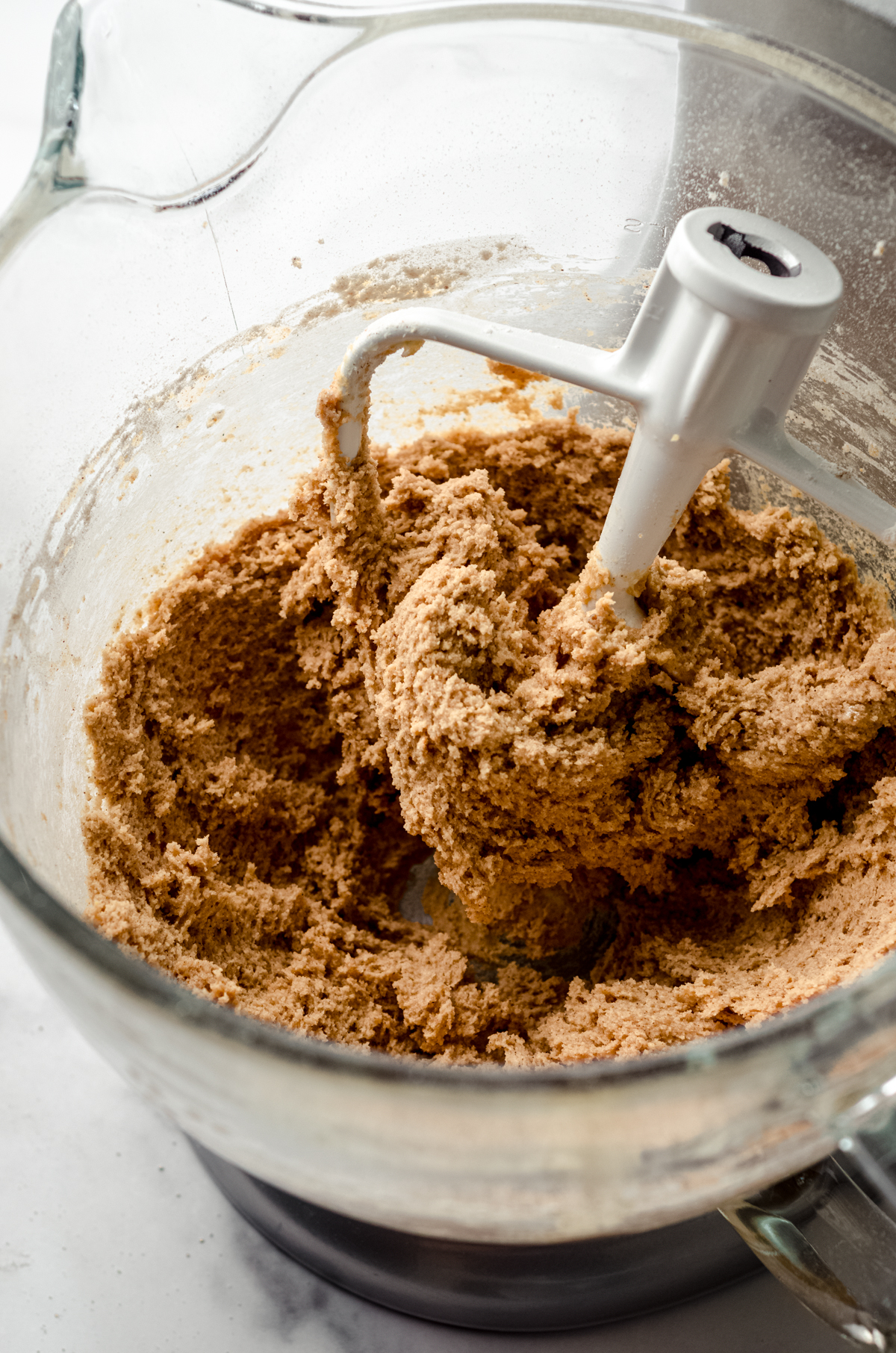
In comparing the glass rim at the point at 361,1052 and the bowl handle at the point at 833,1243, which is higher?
the glass rim at the point at 361,1052

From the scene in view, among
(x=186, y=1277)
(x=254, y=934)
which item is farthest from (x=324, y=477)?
(x=186, y=1277)

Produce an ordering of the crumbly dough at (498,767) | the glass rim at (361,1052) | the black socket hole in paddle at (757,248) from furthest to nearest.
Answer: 1. the crumbly dough at (498,767)
2. the black socket hole in paddle at (757,248)
3. the glass rim at (361,1052)

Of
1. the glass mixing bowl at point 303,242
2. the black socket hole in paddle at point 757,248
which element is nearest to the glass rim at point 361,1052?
the glass mixing bowl at point 303,242

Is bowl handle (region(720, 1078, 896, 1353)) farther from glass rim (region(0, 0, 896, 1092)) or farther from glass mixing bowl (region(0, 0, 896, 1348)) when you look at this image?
glass rim (region(0, 0, 896, 1092))

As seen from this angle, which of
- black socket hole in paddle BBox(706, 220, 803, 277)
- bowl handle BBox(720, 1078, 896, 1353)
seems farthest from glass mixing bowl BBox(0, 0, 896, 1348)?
black socket hole in paddle BBox(706, 220, 803, 277)

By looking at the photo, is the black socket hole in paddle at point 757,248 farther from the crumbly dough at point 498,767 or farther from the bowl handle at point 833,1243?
the bowl handle at point 833,1243

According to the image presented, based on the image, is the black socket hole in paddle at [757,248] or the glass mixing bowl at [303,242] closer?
the black socket hole in paddle at [757,248]

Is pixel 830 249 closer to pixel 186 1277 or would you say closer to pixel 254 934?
pixel 254 934
